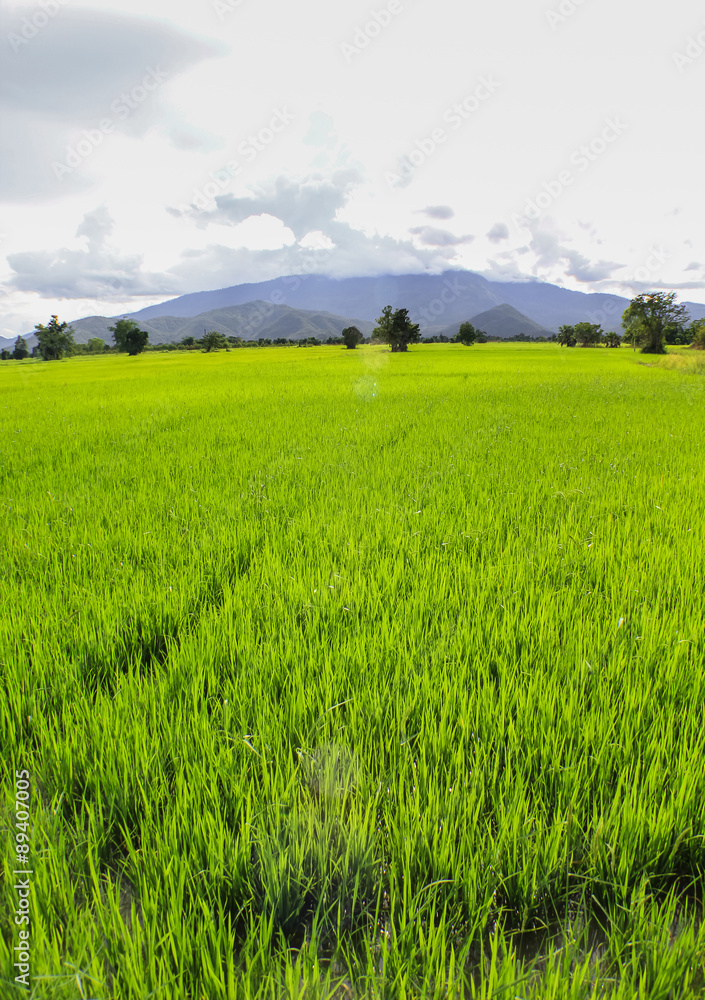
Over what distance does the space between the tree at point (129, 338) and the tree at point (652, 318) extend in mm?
83741

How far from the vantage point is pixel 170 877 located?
3.96ft

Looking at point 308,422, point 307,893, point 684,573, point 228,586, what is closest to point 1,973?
point 307,893

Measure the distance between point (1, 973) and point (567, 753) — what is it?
171 cm

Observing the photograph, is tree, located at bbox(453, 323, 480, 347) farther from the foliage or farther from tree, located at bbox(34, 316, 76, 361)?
tree, located at bbox(34, 316, 76, 361)

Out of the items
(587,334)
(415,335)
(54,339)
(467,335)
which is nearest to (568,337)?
(587,334)

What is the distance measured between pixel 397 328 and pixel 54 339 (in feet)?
224

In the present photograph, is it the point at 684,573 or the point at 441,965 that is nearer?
the point at 441,965

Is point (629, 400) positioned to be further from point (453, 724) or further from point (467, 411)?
point (453, 724)

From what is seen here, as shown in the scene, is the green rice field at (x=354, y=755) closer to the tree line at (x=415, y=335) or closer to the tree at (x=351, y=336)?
the tree line at (x=415, y=335)

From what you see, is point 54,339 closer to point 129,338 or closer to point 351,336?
point 129,338

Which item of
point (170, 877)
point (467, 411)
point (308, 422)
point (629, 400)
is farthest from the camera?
point (629, 400)

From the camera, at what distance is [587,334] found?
94562mm

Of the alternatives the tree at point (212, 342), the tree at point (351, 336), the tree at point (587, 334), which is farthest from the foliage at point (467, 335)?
the tree at point (212, 342)

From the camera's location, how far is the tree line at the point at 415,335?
62500 mm
